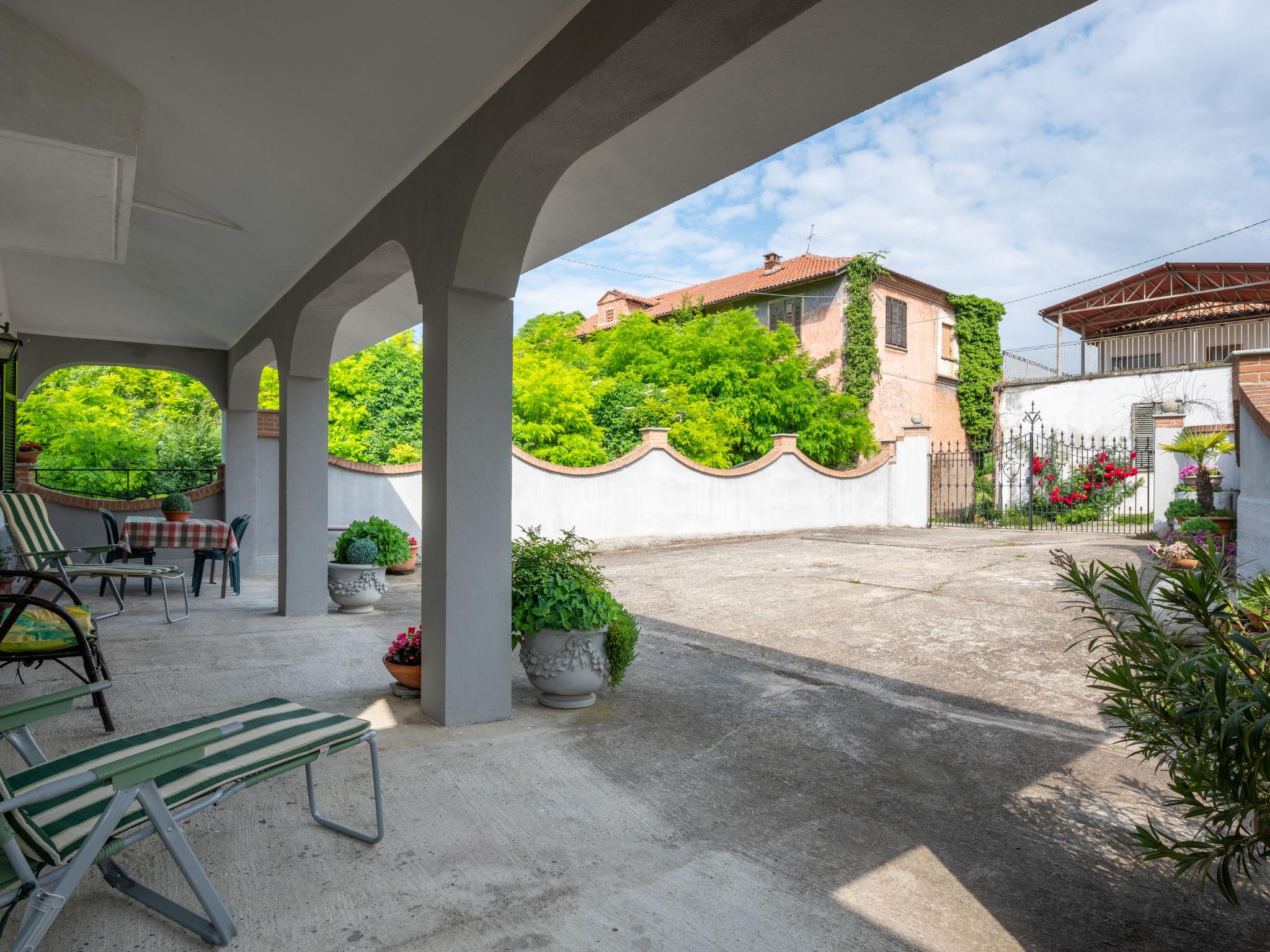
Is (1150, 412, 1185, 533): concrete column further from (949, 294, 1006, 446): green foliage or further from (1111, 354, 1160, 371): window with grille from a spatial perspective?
(949, 294, 1006, 446): green foliage

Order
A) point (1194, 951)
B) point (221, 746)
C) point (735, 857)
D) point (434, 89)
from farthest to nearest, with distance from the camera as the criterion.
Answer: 1. point (434, 89)
2. point (735, 857)
3. point (221, 746)
4. point (1194, 951)

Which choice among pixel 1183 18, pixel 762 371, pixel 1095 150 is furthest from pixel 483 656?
pixel 1095 150

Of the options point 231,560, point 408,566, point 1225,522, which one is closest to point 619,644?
point 231,560

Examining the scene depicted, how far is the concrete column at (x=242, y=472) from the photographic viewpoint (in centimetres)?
920

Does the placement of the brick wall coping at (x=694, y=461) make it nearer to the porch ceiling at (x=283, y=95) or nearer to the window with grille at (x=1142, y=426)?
the porch ceiling at (x=283, y=95)

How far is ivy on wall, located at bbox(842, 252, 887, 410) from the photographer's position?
63.3 feet

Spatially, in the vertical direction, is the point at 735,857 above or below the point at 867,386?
below

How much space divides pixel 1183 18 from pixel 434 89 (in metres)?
5.96

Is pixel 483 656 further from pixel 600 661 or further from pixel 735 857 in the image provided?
pixel 735 857

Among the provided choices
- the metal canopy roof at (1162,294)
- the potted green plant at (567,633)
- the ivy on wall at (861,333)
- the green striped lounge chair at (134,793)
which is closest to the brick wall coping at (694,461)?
the ivy on wall at (861,333)

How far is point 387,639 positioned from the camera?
549 cm

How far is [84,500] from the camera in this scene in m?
8.75

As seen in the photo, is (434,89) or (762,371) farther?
(762,371)

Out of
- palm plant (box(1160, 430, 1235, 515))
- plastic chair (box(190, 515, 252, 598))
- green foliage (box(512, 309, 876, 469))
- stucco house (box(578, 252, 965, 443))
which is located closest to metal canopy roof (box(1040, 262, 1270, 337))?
stucco house (box(578, 252, 965, 443))
